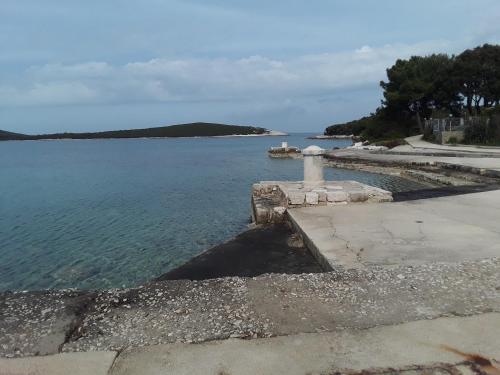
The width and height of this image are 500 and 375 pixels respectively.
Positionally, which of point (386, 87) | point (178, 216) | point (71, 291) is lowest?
point (178, 216)

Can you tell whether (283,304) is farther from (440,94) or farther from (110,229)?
(440,94)

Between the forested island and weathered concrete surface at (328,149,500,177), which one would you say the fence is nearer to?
the forested island

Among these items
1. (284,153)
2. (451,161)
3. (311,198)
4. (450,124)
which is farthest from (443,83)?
(311,198)

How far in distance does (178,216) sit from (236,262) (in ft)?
25.6

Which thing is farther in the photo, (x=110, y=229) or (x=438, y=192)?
(x=110, y=229)

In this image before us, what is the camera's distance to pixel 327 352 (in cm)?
288

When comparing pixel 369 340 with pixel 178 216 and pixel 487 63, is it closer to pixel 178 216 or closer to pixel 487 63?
pixel 178 216

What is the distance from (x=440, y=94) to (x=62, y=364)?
44.4 m

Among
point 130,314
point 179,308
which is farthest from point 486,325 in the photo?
point 130,314

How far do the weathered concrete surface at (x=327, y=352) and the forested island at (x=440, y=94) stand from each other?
28328mm

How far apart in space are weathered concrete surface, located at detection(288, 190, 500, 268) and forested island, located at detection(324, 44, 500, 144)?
2323 cm

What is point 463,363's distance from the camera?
8.73 feet

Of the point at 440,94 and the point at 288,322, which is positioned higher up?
the point at 440,94

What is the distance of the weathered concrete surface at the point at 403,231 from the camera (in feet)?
16.2
